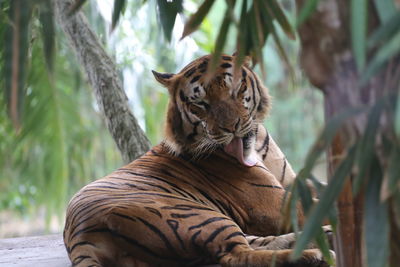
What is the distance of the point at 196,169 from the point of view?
3854 millimetres

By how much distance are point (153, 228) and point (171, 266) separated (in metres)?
0.20

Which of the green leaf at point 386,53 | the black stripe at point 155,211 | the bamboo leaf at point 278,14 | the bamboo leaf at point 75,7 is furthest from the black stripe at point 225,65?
the green leaf at point 386,53

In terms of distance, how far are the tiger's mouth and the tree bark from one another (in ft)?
3.96

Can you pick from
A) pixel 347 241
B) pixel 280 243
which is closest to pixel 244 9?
pixel 347 241

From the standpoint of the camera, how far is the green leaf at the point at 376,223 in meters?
1.67

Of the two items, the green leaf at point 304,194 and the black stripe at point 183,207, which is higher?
the green leaf at point 304,194

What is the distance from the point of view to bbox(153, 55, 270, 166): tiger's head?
365 cm

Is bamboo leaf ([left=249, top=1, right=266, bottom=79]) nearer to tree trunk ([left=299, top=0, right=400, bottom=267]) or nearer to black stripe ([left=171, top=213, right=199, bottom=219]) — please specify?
tree trunk ([left=299, top=0, right=400, bottom=267])

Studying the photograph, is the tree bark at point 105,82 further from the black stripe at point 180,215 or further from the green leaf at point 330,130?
the green leaf at point 330,130

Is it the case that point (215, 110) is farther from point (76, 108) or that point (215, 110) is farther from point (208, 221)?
point (76, 108)

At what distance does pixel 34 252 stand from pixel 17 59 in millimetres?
2604

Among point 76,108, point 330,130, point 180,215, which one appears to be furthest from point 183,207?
point 76,108

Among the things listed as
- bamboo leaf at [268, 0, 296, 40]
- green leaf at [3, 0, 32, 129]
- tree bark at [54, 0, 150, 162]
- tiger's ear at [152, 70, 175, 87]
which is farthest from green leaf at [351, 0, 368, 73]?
tree bark at [54, 0, 150, 162]

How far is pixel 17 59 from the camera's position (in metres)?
1.80
